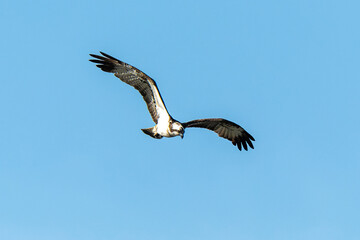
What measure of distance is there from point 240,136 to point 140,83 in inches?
211

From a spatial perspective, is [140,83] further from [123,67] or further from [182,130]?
[182,130]

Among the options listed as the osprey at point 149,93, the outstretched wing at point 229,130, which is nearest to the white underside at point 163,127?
the osprey at point 149,93

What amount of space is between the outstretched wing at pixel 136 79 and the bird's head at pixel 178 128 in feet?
1.64

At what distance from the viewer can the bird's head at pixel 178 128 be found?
828 inches

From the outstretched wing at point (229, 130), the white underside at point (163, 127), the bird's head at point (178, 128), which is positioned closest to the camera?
the bird's head at point (178, 128)

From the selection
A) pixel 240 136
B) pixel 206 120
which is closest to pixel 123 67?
pixel 206 120

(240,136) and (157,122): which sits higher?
(240,136)

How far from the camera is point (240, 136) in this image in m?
24.7

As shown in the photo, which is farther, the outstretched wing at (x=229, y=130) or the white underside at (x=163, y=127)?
the outstretched wing at (x=229, y=130)

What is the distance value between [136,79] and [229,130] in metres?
4.97

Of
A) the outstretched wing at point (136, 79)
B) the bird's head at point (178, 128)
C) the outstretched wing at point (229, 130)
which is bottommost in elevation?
the bird's head at point (178, 128)

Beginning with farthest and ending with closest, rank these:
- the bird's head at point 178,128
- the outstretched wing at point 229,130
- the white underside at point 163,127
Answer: the outstretched wing at point 229,130 < the white underside at point 163,127 < the bird's head at point 178,128

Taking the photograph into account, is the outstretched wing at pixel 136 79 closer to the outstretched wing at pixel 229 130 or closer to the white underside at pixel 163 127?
the white underside at pixel 163 127

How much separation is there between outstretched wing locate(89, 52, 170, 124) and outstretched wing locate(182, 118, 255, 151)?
7.20ft
